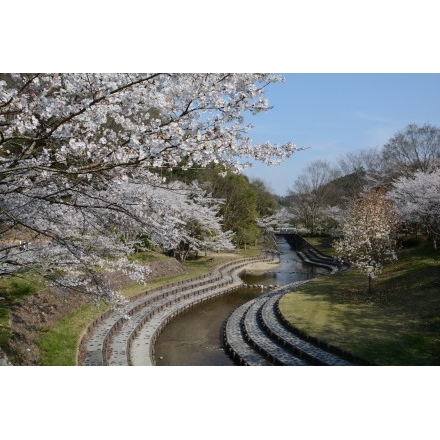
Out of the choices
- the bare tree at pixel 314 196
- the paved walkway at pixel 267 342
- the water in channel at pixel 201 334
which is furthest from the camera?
the bare tree at pixel 314 196

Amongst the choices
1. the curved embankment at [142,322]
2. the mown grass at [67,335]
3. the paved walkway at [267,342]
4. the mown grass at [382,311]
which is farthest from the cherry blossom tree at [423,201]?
the mown grass at [67,335]

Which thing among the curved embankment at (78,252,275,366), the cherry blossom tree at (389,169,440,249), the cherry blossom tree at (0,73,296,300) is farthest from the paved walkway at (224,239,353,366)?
the cherry blossom tree at (389,169,440,249)

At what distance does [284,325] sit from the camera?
11578mm

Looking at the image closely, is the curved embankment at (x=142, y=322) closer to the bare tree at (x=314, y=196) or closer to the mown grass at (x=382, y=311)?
the mown grass at (x=382, y=311)

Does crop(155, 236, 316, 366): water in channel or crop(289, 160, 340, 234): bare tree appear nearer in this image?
crop(155, 236, 316, 366): water in channel

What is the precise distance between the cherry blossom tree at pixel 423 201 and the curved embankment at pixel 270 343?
7.44m

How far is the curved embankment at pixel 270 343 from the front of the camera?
8.87 m

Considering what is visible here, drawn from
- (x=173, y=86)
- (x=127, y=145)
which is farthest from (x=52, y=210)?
(x=173, y=86)

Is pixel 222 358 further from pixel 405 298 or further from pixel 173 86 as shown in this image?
pixel 173 86

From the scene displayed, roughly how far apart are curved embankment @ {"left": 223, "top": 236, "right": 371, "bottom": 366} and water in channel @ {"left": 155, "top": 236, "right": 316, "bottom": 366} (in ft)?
1.19

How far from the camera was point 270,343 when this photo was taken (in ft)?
34.2

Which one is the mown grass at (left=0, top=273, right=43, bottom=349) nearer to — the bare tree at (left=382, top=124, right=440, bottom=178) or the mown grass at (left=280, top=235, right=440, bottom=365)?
the mown grass at (left=280, top=235, right=440, bottom=365)

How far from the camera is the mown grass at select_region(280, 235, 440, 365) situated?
27.7ft
